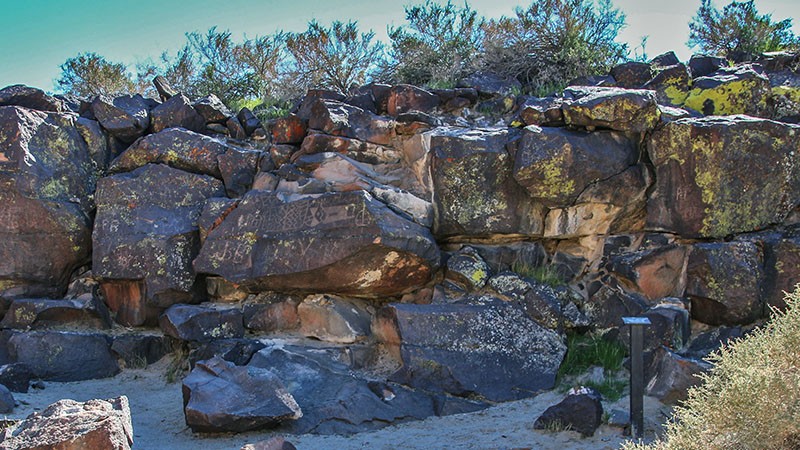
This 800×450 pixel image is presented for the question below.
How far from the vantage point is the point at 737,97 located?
8.63m

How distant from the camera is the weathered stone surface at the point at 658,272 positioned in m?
7.68

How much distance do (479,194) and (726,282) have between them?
2767mm

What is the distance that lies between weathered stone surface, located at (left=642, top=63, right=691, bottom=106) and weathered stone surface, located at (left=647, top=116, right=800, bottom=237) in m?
1.47

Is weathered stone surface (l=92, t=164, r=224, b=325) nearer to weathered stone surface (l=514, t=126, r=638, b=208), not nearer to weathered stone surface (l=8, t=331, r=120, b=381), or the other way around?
weathered stone surface (l=8, t=331, r=120, b=381)

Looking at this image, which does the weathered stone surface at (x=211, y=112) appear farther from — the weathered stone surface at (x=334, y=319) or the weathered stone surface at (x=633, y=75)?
the weathered stone surface at (x=633, y=75)

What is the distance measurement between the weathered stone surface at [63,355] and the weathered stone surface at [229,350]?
1.07 metres

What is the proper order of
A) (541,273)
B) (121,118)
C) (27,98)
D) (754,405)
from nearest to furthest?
1. (754,405)
2. (541,273)
3. (27,98)
4. (121,118)

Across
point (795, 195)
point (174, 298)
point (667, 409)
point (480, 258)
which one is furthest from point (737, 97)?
point (174, 298)

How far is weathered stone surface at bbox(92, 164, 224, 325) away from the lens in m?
8.43

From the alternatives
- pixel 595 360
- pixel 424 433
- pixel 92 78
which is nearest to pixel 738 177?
pixel 595 360

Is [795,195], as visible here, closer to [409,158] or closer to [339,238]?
[409,158]

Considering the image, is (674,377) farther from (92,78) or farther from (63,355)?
(92,78)

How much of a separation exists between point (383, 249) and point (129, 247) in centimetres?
309

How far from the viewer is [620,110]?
795 centimetres
